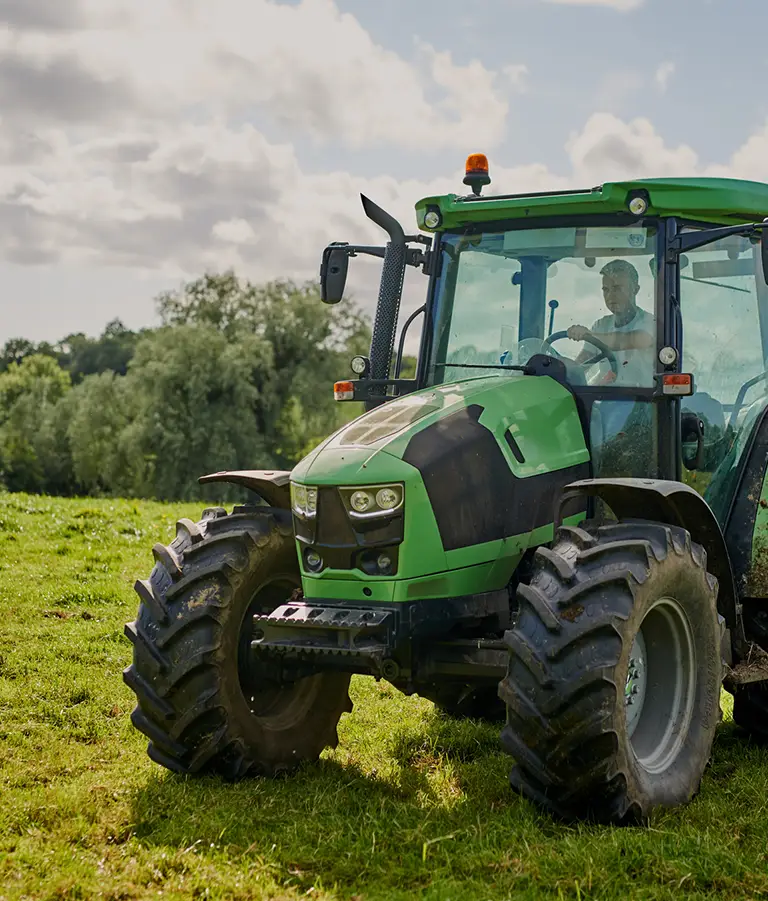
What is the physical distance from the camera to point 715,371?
6523mm

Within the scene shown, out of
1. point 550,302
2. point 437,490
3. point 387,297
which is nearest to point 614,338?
point 550,302

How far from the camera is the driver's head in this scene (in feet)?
20.4

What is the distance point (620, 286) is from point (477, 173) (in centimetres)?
125

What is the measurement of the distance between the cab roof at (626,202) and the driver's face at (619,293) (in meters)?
0.35

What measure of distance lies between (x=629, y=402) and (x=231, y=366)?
37.3 metres

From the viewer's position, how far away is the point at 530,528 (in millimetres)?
5848

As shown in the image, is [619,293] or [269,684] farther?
[619,293]

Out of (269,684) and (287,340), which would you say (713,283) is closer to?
(269,684)

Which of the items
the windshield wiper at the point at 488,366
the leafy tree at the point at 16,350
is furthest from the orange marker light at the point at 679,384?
the leafy tree at the point at 16,350

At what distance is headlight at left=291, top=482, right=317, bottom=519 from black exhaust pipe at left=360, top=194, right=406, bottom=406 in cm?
129

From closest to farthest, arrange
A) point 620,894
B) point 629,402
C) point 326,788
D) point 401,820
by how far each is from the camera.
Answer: point 620,894, point 401,820, point 326,788, point 629,402

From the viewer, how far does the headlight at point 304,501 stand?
5496 mm

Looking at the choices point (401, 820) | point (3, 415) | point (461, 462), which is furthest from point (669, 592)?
point (3, 415)

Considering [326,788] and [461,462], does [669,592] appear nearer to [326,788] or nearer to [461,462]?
[461,462]
